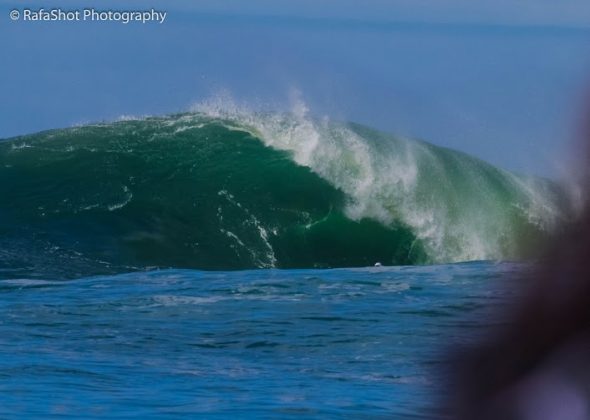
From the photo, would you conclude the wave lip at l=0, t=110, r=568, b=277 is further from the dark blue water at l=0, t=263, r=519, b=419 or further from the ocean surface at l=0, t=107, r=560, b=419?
the dark blue water at l=0, t=263, r=519, b=419

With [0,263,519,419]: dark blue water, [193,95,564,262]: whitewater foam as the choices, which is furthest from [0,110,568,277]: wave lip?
[0,263,519,419]: dark blue water

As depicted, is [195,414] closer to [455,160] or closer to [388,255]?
[388,255]

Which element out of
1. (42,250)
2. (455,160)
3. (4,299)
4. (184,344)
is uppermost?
(455,160)

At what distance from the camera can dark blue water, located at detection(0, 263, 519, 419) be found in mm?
5793

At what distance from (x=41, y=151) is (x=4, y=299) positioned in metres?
8.75

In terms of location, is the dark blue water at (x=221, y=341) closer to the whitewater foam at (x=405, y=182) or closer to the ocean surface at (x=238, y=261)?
the ocean surface at (x=238, y=261)

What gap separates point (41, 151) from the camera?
723 inches

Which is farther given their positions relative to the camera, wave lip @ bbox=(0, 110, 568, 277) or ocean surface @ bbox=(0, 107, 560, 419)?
wave lip @ bbox=(0, 110, 568, 277)

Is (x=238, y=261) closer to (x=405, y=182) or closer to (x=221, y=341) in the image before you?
(x=405, y=182)

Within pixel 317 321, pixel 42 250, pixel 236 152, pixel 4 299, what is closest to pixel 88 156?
pixel 236 152

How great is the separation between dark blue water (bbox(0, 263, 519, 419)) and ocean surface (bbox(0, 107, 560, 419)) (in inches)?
0.8

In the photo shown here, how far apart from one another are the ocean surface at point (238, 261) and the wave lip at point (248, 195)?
0.10 ft

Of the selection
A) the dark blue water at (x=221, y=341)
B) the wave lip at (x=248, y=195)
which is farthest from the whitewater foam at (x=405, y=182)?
the dark blue water at (x=221, y=341)

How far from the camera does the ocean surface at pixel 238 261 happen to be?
6043mm
